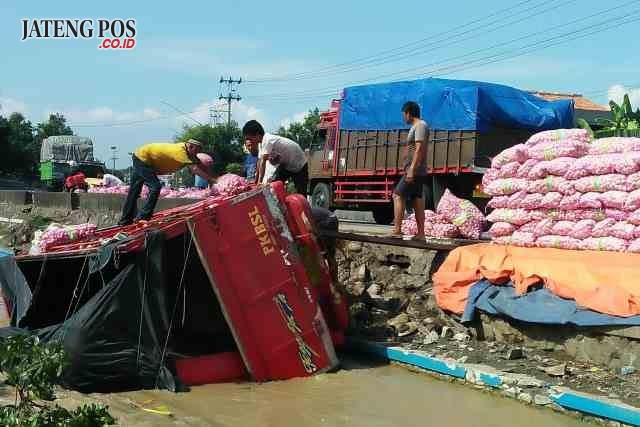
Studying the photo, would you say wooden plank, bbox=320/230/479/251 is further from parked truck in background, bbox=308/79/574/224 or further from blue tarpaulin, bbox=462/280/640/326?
parked truck in background, bbox=308/79/574/224

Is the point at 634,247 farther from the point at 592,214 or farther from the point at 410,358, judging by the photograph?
the point at 410,358

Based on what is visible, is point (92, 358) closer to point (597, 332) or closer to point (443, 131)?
point (597, 332)

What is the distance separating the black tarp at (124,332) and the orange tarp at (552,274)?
260 cm

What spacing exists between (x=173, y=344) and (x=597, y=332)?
3412mm

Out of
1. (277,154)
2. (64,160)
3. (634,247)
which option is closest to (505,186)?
(634,247)

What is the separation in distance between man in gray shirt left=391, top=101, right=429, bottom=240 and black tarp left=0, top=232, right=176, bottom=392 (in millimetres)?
2980

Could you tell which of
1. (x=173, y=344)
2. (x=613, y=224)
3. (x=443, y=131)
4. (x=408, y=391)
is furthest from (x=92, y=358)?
(x=443, y=131)

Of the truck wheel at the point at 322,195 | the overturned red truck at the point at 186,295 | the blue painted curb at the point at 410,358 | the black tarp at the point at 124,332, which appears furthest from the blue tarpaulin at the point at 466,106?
the black tarp at the point at 124,332

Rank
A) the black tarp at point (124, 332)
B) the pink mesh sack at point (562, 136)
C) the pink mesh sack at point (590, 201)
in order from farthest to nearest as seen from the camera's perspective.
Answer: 1. the pink mesh sack at point (562, 136)
2. the pink mesh sack at point (590, 201)
3. the black tarp at point (124, 332)

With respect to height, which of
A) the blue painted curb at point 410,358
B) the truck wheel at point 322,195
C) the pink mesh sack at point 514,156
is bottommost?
the blue painted curb at point 410,358

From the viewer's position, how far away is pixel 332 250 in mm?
8516

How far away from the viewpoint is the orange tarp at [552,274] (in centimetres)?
547

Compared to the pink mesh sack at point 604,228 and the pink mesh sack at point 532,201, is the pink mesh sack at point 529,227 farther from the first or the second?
the pink mesh sack at point 604,228

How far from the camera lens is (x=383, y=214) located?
16.9 metres
